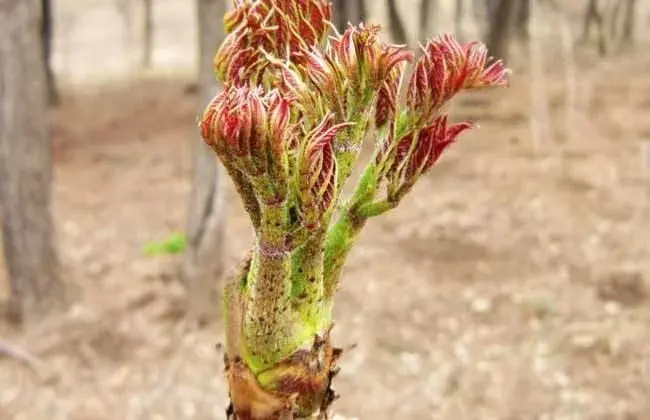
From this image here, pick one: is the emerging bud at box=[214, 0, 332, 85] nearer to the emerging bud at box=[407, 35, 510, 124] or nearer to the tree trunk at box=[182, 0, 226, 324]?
the emerging bud at box=[407, 35, 510, 124]

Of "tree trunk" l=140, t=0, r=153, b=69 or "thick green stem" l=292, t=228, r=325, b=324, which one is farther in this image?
"tree trunk" l=140, t=0, r=153, b=69

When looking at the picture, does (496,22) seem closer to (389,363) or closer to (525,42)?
(525,42)

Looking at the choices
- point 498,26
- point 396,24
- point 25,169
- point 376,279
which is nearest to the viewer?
point 25,169

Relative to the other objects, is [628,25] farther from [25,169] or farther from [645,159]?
[25,169]

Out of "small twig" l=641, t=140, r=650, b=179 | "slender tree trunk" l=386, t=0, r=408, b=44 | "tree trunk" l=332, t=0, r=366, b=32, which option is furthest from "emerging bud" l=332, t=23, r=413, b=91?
"slender tree trunk" l=386, t=0, r=408, b=44

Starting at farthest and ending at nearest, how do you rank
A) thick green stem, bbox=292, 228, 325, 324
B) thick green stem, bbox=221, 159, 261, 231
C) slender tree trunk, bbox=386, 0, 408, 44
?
1. slender tree trunk, bbox=386, 0, 408, 44
2. thick green stem, bbox=292, 228, 325, 324
3. thick green stem, bbox=221, 159, 261, 231

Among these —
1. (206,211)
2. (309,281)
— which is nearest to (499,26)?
(206,211)

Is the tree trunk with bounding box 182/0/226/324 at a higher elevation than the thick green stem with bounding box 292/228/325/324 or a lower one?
lower
